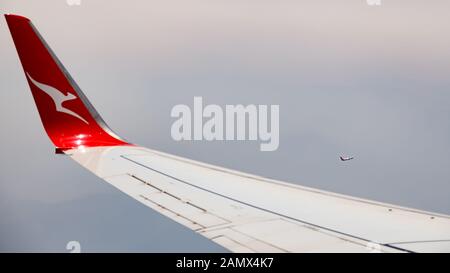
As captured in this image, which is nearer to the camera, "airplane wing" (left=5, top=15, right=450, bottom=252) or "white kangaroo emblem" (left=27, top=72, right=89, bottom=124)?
"airplane wing" (left=5, top=15, right=450, bottom=252)

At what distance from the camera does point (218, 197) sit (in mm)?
1974

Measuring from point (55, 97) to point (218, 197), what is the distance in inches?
58.0

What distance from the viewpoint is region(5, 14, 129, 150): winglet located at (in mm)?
2461

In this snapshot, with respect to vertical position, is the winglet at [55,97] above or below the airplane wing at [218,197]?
above

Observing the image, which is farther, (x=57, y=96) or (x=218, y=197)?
(x=57, y=96)

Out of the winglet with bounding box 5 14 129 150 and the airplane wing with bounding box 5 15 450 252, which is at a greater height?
the winglet with bounding box 5 14 129 150

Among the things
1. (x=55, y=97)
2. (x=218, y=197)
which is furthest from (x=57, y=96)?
(x=218, y=197)

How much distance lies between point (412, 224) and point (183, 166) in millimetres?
1511

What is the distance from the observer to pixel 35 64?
251 centimetres

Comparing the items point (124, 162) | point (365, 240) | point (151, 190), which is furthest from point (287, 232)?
point (124, 162)

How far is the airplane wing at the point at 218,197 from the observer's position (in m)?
1.43

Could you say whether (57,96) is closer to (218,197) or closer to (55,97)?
(55,97)

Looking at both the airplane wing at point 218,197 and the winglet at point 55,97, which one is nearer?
the airplane wing at point 218,197

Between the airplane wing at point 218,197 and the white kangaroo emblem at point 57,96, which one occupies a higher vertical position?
the white kangaroo emblem at point 57,96
